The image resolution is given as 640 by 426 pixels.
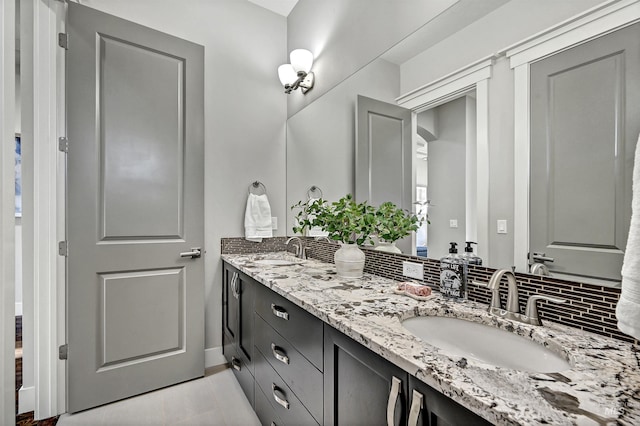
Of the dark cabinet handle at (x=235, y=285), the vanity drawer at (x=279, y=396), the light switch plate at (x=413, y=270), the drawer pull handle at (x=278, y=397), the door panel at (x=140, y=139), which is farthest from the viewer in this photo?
the dark cabinet handle at (x=235, y=285)

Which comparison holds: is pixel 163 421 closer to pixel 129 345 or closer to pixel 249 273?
pixel 129 345

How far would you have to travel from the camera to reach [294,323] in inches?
45.4

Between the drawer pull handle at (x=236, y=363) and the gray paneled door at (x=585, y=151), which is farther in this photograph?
the drawer pull handle at (x=236, y=363)

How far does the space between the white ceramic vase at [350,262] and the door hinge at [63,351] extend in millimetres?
1613

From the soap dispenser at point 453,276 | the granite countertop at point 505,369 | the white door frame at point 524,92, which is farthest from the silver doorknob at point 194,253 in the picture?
the white door frame at point 524,92

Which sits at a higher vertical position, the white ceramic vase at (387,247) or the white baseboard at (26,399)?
the white ceramic vase at (387,247)

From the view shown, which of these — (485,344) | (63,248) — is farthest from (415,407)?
(63,248)

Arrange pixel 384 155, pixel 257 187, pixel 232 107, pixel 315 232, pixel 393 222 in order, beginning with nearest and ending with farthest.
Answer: pixel 393 222
pixel 384 155
pixel 315 232
pixel 232 107
pixel 257 187

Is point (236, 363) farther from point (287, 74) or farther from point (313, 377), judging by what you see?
point (287, 74)

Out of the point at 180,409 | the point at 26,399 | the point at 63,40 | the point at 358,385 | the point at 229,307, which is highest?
the point at 63,40

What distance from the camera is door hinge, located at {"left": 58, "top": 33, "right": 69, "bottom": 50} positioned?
64.4 inches

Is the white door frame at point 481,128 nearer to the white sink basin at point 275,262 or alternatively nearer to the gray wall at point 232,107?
the white sink basin at point 275,262

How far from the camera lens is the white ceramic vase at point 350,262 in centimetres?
151

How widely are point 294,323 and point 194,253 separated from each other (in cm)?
114
